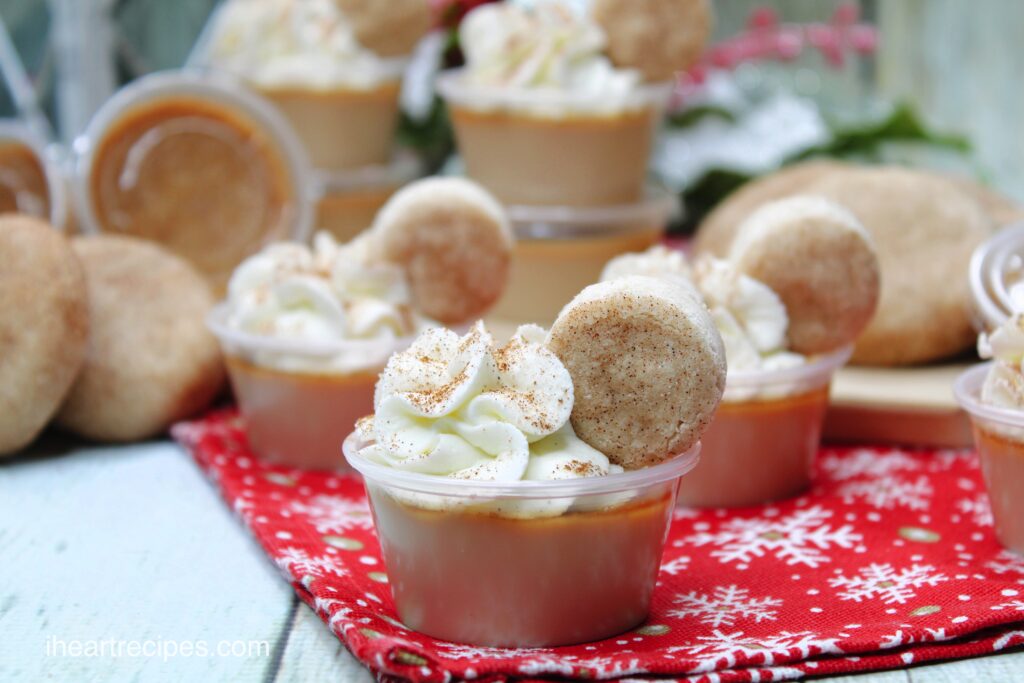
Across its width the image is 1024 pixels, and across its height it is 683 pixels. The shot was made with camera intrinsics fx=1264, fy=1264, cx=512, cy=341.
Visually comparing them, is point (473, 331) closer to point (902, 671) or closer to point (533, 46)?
point (902, 671)

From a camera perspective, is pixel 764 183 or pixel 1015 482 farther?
pixel 764 183

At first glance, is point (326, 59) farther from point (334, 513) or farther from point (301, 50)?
point (334, 513)

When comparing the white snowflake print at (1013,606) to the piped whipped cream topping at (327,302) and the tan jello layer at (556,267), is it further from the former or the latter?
the tan jello layer at (556,267)

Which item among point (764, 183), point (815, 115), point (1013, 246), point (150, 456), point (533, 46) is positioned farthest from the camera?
point (815, 115)

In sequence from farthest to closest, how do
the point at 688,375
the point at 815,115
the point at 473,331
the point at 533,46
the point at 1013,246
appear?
the point at 815,115 → the point at 533,46 → the point at 1013,246 → the point at 473,331 → the point at 688,375

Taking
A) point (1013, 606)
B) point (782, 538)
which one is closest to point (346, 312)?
point (782, 538)

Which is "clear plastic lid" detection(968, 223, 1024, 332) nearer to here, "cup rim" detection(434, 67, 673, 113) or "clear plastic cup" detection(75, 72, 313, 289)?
"cup rim" detection(434, 67, 673, 113)

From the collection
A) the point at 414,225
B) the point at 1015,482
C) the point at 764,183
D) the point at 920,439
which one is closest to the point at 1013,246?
the point at 920,439
